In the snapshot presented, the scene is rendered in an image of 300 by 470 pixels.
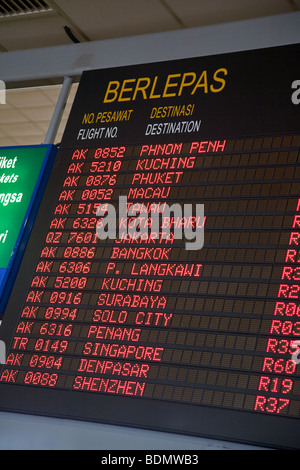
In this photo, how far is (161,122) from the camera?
187 inches

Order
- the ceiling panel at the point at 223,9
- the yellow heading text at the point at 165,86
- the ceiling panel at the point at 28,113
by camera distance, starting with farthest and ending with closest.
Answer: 1. the ceiling panel at the point at 28,113
2. the ceiling panel at the point at 223,9
3. the yellow heading text at the point at 165,86

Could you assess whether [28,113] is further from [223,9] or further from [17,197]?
[223,9]

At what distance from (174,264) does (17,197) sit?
1.52m

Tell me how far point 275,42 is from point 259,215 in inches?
53.0

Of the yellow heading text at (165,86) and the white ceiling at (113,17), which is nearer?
the yellow heading text at (165,86)

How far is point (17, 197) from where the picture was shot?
198 inches

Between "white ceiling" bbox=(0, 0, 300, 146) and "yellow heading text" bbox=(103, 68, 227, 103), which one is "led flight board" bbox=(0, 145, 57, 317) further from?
"white ceiling" bbox=(0, 0, 300, 146)

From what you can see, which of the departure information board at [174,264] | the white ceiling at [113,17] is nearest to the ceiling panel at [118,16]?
the white ceiling at [113,17]

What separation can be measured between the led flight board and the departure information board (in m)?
0.12

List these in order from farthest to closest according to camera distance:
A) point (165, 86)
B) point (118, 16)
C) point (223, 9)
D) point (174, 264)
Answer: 1. point (118, 16)
2. point (223, 9)
3. point (165, 86)
4. point (174, 264)

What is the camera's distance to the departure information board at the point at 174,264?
3.61 m

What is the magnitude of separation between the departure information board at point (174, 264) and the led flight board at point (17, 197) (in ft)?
0.40

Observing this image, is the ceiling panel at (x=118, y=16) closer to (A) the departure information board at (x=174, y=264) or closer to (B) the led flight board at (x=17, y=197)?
(A) the departure information board at (x=174, y=264)

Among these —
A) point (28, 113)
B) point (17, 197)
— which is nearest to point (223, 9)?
point (17, 197)
